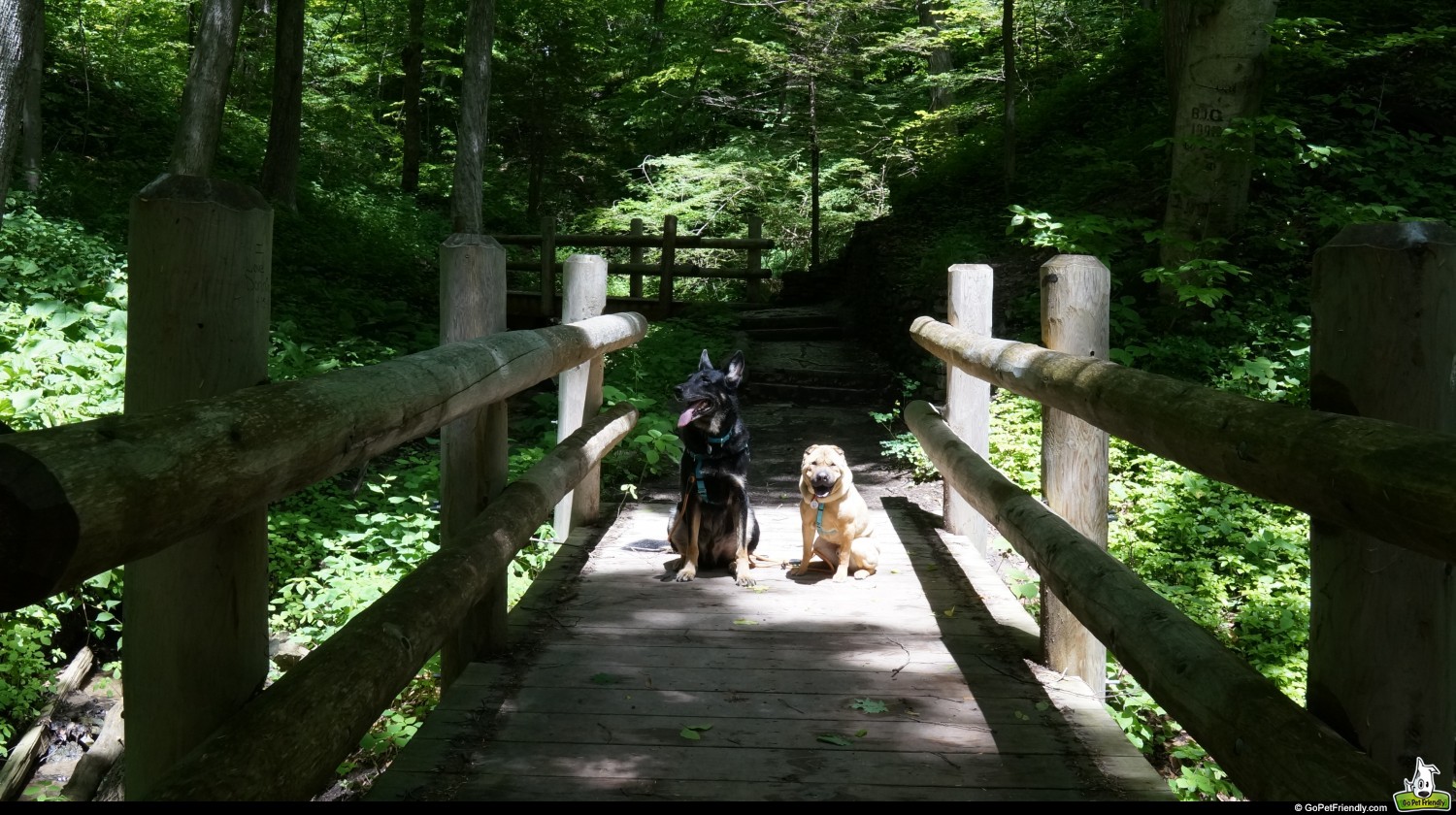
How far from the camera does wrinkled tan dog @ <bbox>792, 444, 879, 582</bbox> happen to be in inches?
174

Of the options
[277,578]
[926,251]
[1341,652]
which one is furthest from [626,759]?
[926,251]

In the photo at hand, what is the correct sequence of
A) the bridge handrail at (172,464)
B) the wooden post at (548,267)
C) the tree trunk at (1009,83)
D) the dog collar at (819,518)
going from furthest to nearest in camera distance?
the wooden post at (548,267), the tree trunk at (1009,83), the dog collar at (819,518), the bridge handrail at (172,464)

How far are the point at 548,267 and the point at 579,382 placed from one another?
9.99 m

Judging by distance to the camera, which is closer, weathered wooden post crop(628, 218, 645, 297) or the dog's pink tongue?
the dog's pink tongue

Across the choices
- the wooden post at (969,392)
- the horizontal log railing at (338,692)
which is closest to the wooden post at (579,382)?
the wooden post at (969,392)

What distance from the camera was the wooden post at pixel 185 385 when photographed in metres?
1.64

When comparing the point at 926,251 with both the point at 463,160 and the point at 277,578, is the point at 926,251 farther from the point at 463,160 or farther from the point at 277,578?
the point at 277,578

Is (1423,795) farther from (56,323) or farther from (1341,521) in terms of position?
(56,323)

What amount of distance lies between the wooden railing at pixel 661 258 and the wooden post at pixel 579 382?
31.8 feet

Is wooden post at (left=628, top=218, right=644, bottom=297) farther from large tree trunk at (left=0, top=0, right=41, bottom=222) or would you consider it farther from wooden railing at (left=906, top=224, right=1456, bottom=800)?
wooden railing at (left=906, top=224, right=1456, bottom=800)

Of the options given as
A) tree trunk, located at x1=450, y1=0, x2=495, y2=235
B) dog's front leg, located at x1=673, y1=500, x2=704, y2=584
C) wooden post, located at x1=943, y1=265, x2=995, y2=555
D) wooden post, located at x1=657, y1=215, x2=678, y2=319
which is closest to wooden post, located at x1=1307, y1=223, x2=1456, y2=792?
dog's front leg, located at x1=673, y1=500, x2=704, y2=584

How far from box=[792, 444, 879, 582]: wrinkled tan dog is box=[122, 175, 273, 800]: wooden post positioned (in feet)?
9.69

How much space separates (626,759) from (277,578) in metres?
3.97

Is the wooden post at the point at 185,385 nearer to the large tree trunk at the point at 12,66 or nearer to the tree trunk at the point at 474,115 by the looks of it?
the large tree trunk at the point at 12,66
